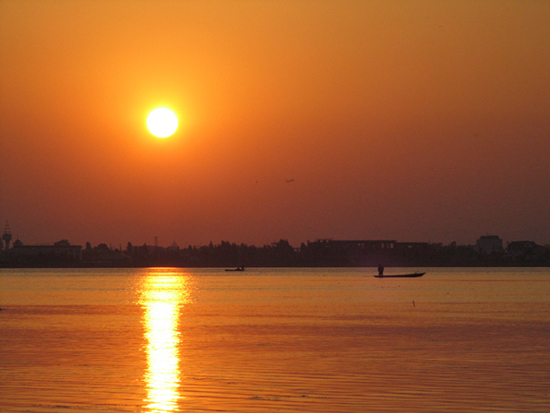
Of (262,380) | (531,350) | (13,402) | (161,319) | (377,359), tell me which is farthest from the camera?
(161,319)

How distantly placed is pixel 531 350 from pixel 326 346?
1032 cm

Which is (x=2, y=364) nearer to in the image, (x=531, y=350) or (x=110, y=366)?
(x=110, y=366)

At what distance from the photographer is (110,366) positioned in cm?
3450

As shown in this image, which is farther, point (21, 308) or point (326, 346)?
point (21, 308)

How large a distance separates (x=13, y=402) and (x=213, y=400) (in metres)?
6.23

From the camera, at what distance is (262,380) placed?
1208 inches

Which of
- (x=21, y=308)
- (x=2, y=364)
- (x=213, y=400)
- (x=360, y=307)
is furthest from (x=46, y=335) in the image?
(x=360, y=307)

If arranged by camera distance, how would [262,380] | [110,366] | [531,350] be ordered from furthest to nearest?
[531,350]
[110,366]
[262,380]

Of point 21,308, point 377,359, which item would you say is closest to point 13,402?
point 377,359

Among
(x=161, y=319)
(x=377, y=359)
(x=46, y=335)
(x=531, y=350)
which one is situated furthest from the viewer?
(x=161, y=319)

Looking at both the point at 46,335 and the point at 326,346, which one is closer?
the point at 326,346

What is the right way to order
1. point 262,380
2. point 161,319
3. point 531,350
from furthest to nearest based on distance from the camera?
point 161,319 → point 531,350 → point 262,380

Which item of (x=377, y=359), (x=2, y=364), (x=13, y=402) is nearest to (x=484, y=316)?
(x=377, y=359)

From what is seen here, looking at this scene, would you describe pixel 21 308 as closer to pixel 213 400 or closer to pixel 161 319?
pixel 161 319
